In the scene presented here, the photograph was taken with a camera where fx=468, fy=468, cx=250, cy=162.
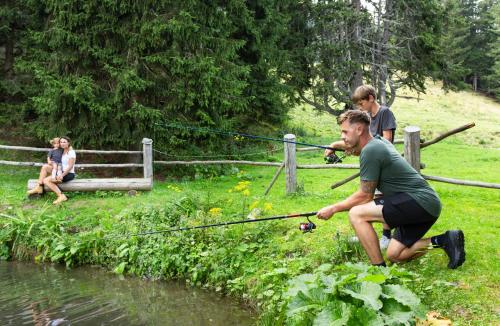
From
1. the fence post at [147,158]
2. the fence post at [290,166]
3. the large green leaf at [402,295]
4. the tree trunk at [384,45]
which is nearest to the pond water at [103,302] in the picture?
the large green leaf at [402,295]

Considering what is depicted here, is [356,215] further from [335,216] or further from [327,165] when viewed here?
[327,165]

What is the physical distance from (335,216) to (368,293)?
12.1 ft

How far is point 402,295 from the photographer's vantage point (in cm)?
356

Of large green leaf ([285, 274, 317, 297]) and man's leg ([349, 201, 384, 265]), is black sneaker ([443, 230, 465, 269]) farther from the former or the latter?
large green leaf ([285, 274, 317, 297])

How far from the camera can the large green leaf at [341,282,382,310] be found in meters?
3.37

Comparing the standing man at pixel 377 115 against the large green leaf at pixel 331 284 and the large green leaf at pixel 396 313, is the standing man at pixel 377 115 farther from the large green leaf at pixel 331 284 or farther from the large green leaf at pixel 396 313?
the large green leaf at pixel 396 313

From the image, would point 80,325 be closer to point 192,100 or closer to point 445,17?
point 192,100

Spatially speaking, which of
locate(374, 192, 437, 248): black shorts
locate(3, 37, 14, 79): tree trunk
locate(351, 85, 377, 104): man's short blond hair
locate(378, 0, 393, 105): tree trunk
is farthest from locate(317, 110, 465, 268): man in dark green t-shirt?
locate(378, 0, 393, 105): tree trunk

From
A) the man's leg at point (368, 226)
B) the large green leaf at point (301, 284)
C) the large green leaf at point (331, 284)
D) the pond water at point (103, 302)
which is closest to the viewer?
the large green leaf at point (331, 284)

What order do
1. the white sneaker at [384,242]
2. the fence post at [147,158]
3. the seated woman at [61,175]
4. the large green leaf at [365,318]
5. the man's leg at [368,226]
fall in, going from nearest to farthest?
the large green leaf at [365,318] → the man's leg at [368,226] → the white sneaker at [384,242] → the seated woman at [61,175] → the fence post at [147,158]

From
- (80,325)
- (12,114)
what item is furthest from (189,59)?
(80,325)

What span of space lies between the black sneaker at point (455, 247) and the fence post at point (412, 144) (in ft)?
5.69

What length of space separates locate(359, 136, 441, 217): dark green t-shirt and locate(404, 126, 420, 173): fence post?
6.01ft

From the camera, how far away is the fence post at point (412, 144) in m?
6.16
